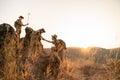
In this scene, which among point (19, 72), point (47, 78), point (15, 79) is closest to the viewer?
point (15, 79)

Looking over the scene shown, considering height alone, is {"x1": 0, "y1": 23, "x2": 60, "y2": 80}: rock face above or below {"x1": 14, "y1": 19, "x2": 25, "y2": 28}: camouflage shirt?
below

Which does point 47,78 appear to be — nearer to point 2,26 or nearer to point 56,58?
point 56,58

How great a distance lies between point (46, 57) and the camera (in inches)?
332

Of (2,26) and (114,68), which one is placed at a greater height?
(2,26)

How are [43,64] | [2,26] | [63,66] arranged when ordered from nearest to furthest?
[63,66]
[43,64]
[2,26]

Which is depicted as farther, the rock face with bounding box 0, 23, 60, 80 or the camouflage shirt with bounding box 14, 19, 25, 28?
the camouflage shirt with bounding box 14, 19, 25, 28

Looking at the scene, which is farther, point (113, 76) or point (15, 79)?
point (113, 76)

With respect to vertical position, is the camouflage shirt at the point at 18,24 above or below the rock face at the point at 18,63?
above

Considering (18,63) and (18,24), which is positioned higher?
(18,24)

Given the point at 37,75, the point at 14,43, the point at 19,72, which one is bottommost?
the point at 37,75

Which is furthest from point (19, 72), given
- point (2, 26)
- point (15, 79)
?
point (2, 26)

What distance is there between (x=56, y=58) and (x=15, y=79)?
342 cm

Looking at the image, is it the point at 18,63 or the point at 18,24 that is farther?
the point at 18,24

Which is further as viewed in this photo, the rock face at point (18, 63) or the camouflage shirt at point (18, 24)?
the camouflage shirt at point (18, 24)
